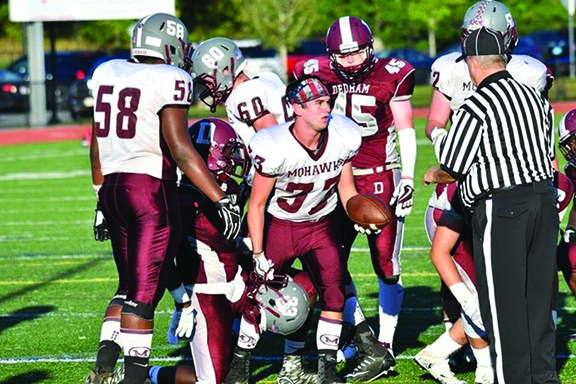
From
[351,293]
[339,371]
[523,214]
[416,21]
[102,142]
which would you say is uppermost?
[416,21]

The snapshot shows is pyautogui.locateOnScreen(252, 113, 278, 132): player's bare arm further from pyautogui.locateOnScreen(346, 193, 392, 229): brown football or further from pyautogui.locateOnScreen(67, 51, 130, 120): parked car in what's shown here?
pyautogui.locateOnScreen(67, 51, 130, 120): parked car

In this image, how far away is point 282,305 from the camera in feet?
17.0

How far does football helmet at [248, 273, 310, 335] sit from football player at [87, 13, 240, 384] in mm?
407

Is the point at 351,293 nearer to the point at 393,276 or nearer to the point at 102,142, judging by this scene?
the point at 393,276

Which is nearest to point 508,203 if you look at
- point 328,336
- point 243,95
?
point 328,336

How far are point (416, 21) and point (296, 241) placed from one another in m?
33.1

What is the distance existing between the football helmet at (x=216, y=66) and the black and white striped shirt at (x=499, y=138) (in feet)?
4.95

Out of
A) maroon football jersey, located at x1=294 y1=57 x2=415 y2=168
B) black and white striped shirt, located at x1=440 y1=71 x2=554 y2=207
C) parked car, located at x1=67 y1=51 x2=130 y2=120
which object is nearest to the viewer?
black and white striped shirt, located at x1=440 y1=71 x2=554 y2=207

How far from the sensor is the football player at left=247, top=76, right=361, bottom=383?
16.7 feet

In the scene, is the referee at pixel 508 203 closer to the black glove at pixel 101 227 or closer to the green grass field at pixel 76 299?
the green grass field at pixel 76 299

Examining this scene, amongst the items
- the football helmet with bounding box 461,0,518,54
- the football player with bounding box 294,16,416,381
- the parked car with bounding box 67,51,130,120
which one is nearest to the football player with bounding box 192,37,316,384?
the football player with bounding box 294,16,416,381

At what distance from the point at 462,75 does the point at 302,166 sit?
4.09 ft

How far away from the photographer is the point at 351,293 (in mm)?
5969

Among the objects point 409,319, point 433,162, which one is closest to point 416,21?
point 433,162
